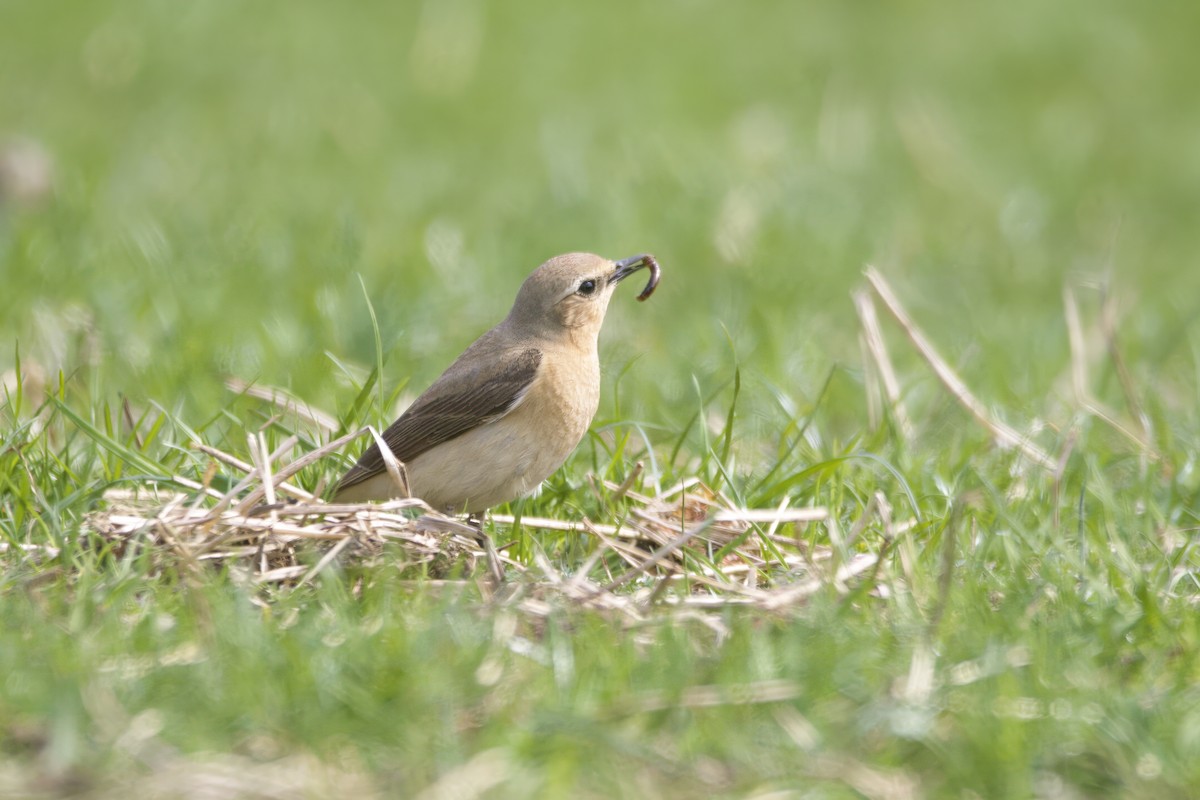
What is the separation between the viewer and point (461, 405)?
5609 mm

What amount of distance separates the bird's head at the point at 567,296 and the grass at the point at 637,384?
0.42 metres

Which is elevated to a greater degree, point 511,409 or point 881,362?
point 511,409

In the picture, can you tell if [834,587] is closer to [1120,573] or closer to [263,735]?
[1120,573]

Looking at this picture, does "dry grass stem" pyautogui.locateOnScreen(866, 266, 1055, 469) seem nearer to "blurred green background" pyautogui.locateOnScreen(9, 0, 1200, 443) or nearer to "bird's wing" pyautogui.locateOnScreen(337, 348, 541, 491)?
"blurred green background" pyautogui.locateOnScreen(9, 0, 1200, 443)

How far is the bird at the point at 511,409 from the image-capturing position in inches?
211

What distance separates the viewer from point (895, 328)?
8.73m

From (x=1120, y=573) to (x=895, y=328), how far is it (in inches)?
156

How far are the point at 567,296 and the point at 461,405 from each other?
0.62 m

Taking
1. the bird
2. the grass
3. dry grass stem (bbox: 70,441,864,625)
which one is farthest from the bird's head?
dry grass stem (bbox: 70,441,864,625)

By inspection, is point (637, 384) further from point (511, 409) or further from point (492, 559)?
point (492, 559)

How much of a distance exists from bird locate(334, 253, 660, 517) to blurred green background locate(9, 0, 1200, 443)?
1.96 feet

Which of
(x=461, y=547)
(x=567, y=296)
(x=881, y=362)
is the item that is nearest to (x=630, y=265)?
(x=567, y=296)

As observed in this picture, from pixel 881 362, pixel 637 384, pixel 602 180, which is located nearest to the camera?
pixel 881 362

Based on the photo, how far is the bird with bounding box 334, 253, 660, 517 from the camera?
17.5ft
